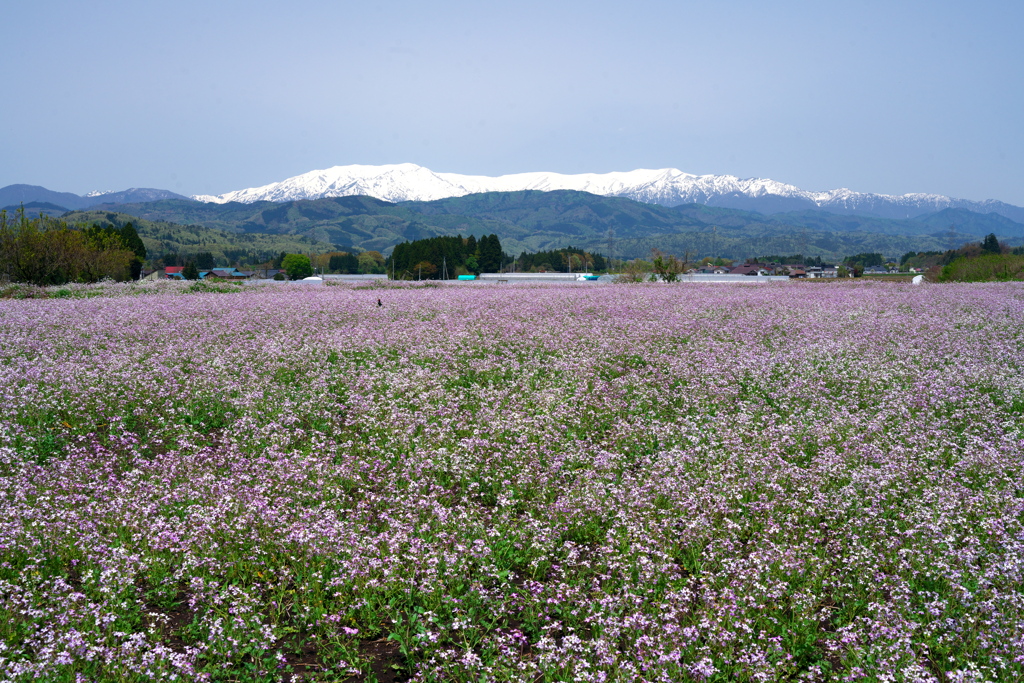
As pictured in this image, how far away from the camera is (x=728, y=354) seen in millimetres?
14875

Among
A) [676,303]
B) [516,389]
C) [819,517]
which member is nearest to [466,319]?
[516,389]

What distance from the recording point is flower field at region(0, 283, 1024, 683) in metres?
4.74

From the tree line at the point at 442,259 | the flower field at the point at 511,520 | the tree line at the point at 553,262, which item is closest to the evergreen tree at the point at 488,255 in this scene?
the tree line at the point at 442,259

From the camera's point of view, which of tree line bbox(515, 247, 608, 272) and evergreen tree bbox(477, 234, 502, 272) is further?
tree line bbox(515, 247, 608, 272)

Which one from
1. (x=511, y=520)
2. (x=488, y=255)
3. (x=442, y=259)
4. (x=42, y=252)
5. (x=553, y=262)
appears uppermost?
(x=553, y=262)

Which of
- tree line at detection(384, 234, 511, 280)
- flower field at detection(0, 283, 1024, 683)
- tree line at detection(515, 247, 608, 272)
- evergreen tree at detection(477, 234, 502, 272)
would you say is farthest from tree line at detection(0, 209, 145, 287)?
tree line at detection(515, 247, 608, 272)

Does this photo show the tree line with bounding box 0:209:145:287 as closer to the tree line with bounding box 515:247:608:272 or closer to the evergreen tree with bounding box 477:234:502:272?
the evergreen tree with bounding box 477:234:502:272

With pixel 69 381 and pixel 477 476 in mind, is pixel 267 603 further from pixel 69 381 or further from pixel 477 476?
pixel 69 381

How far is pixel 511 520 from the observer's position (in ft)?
23.1

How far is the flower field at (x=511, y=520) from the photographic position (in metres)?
4.74

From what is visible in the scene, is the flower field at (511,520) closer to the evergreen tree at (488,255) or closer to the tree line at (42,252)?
the tree line at (42,252)

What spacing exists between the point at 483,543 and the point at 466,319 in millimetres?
14421

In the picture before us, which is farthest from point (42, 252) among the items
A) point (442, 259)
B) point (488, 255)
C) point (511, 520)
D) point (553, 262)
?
point (553, 262)

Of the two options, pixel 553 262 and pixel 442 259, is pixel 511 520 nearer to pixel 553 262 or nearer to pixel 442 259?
pixel 442 259
